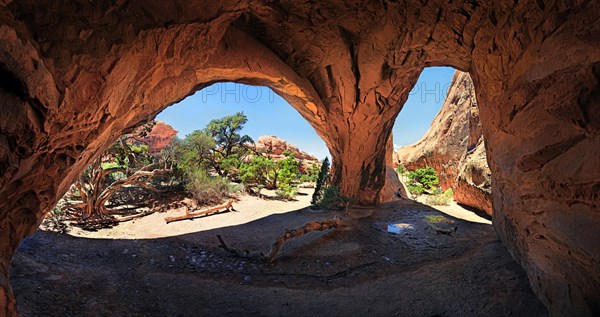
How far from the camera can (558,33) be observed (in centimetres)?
304

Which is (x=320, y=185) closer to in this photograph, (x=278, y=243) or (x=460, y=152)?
(x=278, y=243)

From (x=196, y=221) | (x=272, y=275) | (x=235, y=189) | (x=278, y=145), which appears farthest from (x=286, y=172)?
(x=278, y=145)

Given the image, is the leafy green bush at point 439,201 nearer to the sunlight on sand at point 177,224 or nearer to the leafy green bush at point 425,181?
the leafy green bush at point 425,181

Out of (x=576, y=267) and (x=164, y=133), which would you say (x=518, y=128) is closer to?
(x=576, y=267)

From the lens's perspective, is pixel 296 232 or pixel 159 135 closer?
pixel 296 232

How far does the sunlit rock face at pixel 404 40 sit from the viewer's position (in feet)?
8.57

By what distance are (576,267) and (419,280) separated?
103 inches

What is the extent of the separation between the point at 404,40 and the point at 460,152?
13.4 meters

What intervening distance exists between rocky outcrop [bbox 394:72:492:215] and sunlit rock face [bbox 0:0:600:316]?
6177 millimetres

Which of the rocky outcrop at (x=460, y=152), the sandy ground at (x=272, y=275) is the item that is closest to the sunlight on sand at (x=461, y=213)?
the rocky outcrop at (x=460, y=152)

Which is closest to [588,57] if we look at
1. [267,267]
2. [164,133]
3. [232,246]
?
[267,267]

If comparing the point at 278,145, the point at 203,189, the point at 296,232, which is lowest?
the point at 296,232

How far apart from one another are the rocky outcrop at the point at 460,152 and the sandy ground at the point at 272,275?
3001 millimetres

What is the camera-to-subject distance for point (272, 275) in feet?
18.9
